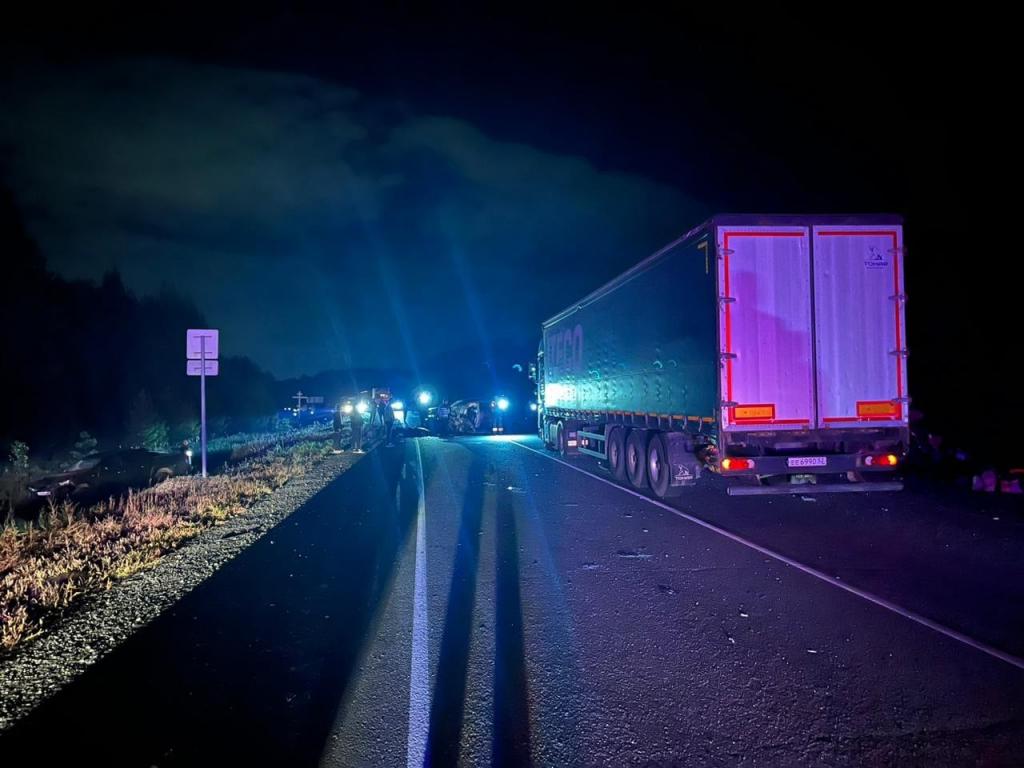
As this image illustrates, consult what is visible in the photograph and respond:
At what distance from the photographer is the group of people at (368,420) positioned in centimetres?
2514

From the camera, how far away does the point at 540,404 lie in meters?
24.8

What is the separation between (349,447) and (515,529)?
17.2 meters

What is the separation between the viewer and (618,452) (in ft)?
49.6

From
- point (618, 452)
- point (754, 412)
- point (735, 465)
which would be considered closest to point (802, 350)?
point (754, 412)

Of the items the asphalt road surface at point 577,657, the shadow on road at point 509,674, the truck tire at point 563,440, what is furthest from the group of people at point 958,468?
the truck tire at point 563,440

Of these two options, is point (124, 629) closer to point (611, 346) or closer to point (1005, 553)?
point (1005, 553)

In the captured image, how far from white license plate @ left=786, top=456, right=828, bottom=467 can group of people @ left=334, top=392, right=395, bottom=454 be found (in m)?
17.6

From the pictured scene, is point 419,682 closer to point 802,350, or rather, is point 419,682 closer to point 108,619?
point 108,619

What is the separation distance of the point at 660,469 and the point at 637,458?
4.67 ft

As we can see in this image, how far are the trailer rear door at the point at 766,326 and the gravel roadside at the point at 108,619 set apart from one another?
728 cm

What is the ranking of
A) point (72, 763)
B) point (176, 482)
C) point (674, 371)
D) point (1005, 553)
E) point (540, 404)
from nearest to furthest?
point (72, 763), point (1005, 553), point (674, 371), point (176, 482), point (540, 404)

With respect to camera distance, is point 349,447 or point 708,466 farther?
point 349,447

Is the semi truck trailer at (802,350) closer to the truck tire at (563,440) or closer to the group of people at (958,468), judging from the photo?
the group of people at (958,468)

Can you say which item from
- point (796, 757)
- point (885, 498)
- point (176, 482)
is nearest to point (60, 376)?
point (176, 482)
